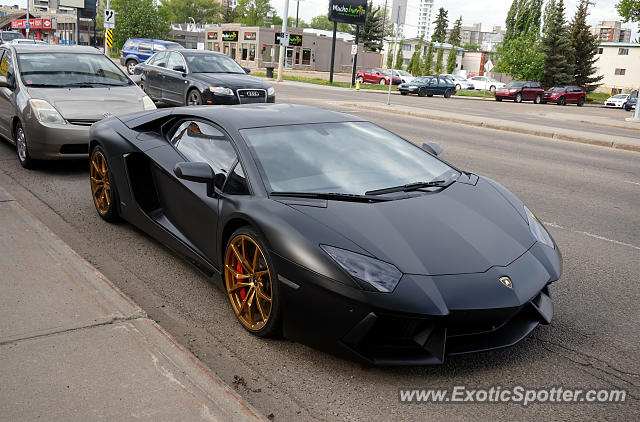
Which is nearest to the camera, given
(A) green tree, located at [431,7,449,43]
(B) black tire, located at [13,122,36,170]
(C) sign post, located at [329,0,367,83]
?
(B) black tire, located at [13,122,36,170]

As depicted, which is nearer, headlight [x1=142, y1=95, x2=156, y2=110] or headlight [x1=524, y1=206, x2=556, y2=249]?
headlight [x1=524, y1=206, x2=556, y2=249]

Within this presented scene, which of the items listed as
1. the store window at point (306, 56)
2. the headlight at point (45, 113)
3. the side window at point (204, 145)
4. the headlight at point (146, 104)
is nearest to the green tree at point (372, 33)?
the store window at point (306, 56)

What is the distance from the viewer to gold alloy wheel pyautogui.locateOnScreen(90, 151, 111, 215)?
5609 mm

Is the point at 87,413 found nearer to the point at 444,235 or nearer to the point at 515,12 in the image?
the point at 444,235

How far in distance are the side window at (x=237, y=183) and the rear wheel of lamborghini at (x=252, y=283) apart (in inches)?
11.4

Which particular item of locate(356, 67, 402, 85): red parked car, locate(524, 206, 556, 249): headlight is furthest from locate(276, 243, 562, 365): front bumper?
locate(356, 67, 402, 85): red parked car

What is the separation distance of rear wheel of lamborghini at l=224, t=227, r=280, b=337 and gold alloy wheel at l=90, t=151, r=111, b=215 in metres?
2.37

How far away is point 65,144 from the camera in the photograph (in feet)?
24.5

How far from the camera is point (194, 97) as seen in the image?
1428cm

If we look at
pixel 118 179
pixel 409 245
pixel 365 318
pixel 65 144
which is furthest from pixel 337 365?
pixel 65 144

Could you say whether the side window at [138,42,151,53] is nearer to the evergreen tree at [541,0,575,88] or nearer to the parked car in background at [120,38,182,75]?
the parked car in background at [120,38,182,75]

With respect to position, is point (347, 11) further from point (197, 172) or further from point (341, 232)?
point (341, 232)

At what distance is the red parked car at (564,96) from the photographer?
4434cm

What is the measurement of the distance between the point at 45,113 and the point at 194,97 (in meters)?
7.01
